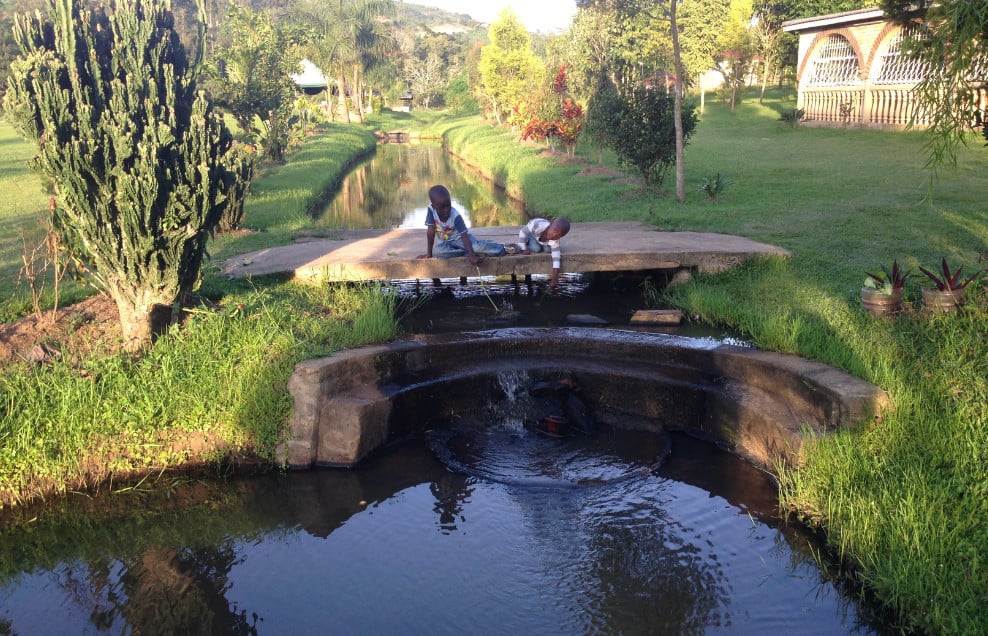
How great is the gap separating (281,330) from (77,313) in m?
2.07

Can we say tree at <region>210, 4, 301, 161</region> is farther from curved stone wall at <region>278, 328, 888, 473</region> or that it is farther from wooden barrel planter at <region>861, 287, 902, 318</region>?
wooden barrel planter at <region>861, 287, 902, 318</region>


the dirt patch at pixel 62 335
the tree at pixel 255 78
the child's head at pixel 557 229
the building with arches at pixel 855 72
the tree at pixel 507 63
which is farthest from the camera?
the tree at pixel 507 63

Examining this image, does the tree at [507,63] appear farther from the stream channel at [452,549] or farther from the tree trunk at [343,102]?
Result: the stream channel at [452,549]

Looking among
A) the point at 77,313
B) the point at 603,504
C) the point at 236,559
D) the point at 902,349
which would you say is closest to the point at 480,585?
the point at 603,504

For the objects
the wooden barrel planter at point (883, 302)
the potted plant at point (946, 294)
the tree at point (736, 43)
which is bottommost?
the wooden barrel planter at point (883, 302)

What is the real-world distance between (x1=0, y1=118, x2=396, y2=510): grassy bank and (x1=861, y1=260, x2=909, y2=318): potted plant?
4472 millimetres

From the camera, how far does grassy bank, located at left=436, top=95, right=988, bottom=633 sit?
184 inches

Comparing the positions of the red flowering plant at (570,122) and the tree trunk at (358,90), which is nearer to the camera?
the red flowering plant at (570,122)

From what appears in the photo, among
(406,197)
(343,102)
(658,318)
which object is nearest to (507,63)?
(406,197)

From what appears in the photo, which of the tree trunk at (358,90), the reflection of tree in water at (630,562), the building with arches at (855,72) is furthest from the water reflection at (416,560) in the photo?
the tree trunk at (358,90)

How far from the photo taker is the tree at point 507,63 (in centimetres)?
3512

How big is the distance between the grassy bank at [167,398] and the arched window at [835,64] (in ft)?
77.1

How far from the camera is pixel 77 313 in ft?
25.4

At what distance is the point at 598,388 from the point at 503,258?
8.29 feet
